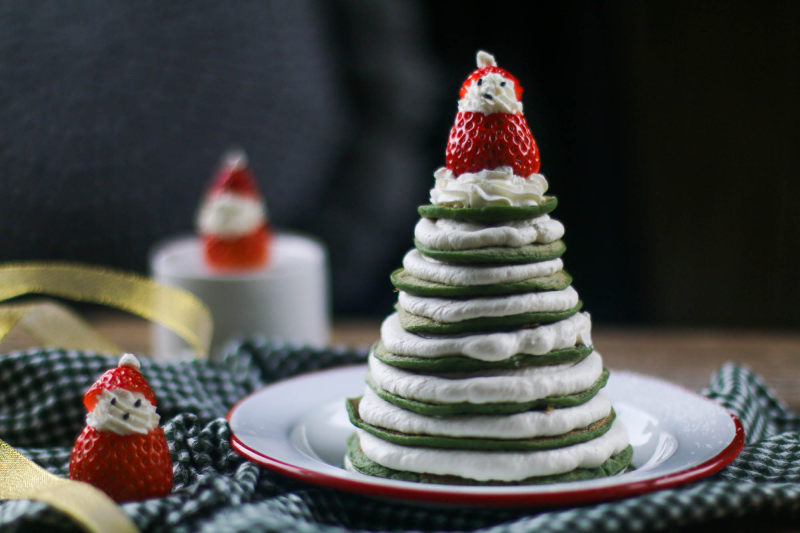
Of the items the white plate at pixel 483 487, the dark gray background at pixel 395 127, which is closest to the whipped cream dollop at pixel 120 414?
the white plate at pixel 483 487

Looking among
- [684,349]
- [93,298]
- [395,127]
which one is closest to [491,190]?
[93,298]

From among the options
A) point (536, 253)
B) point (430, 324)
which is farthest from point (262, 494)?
point (536, 253)

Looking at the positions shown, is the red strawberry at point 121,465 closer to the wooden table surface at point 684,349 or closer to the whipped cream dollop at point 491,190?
the whipped cream dollop at point 491,190

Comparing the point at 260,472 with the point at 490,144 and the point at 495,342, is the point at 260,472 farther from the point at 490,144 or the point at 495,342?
the point at 490,144

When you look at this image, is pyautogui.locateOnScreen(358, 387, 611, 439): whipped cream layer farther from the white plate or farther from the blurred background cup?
the blurred background cup

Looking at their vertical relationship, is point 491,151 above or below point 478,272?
above

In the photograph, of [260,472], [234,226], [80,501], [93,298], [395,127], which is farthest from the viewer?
[395,127]

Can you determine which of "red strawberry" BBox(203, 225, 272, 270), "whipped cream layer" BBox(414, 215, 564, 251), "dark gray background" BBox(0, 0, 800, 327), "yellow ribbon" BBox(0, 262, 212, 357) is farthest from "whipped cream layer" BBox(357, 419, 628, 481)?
"dark gray background" BBox(0, 0, 800, 327)
